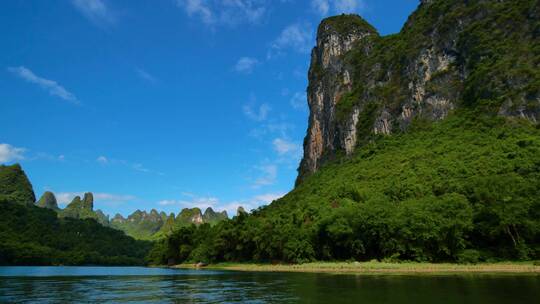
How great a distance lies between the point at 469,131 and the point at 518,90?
49.9 feet

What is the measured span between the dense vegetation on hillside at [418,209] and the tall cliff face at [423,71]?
829 centimetres

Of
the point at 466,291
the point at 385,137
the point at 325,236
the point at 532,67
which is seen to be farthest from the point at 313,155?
the point at 466,291

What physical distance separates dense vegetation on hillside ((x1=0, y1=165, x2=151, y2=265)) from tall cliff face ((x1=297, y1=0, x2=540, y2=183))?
313 feet

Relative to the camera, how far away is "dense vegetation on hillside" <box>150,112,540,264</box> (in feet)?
182

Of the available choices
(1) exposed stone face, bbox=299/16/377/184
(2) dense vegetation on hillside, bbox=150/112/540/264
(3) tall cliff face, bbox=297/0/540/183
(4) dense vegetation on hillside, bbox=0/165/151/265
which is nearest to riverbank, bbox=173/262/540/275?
(2) dense vegetation on hillside, bbox=150/112/540/264

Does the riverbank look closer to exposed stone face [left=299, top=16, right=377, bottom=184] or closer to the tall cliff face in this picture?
the tall cliff face

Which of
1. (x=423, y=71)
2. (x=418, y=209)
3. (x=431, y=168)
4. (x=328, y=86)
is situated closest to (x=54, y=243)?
(x=328, y=86)

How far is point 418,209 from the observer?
6053 cm

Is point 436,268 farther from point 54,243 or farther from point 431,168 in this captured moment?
point 54,243

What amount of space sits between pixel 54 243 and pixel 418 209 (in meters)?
146

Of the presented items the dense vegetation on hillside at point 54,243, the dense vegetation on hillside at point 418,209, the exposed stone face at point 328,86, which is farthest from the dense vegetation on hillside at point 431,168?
the dense vegetation on hillside at point 54,243

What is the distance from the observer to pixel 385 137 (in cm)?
13600

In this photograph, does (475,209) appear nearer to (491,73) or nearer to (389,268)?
(389,268)

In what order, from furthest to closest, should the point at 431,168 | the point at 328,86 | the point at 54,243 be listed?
1. the point at 328,86
2. the point at 54,243
3. the point at 431,168
